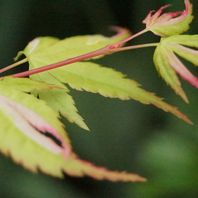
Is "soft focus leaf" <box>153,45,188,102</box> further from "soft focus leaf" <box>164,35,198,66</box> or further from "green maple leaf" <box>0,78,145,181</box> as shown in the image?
"green maple leaf" <box>0,78,145,181</box>

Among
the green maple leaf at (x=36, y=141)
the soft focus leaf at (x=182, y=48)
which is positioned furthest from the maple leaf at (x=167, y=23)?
the green maple leaf at (x=36, y=141)

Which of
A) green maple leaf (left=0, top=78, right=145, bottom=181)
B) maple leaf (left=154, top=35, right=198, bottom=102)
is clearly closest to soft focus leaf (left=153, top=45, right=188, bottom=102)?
maple leaf (left=154, top=35, right=198, bottom=102)

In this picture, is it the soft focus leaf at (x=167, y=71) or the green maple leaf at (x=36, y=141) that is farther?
the soft focus leaf at (x=167, y=71)

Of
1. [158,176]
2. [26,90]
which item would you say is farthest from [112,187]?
[26,90]

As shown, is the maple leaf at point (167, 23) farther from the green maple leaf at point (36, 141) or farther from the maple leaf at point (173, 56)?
the green maple leaf at point (36, 141)

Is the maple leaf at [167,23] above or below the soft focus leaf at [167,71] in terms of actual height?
above

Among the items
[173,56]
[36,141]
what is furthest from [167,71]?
[36,141]
